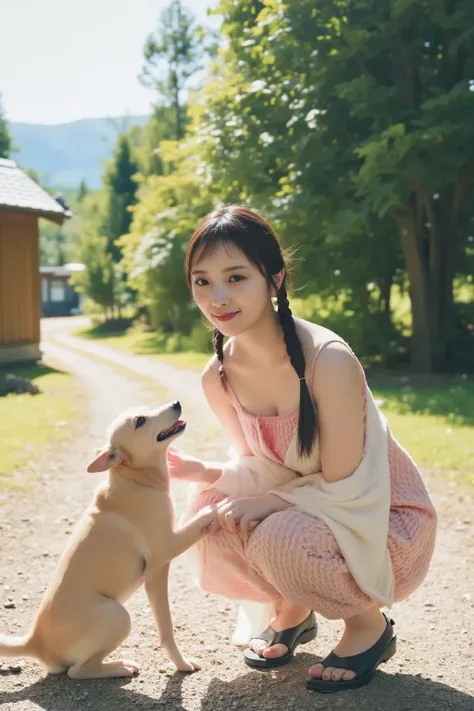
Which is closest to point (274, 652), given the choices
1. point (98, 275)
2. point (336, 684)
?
point (336, 684)

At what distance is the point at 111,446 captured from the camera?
136 inches

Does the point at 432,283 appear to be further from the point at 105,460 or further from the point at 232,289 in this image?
the point at 105,460

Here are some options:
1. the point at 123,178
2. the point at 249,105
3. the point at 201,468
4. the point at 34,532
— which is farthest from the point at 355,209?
the point at 123,178

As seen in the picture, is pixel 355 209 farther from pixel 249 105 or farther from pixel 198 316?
pixel 198 316

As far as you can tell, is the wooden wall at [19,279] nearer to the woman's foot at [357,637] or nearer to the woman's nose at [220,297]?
the woman's nose at [220,297]

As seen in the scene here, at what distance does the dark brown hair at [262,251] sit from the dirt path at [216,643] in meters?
1.04

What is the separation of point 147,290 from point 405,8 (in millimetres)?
17604

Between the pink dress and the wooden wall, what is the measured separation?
1395cm

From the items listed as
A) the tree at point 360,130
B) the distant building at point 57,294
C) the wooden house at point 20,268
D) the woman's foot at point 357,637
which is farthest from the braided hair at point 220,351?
the distant building at point 57,294

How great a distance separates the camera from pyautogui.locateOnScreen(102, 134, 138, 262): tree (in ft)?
150

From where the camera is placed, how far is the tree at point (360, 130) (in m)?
12.9

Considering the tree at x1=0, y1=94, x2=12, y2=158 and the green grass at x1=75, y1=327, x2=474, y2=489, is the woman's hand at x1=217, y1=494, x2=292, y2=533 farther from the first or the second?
the tree at x1=0, y1=94, x2=12, y2=158

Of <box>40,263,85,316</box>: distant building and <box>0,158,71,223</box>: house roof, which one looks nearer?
<box>0,158,71,223</box>: house roof

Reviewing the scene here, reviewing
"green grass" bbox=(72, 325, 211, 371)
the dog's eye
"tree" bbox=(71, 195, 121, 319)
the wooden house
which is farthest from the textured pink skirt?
"tree" bbox=(71, 195, 121, 319)
